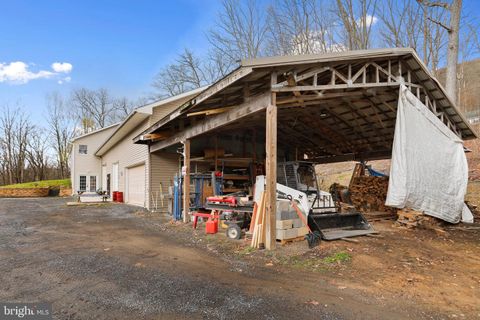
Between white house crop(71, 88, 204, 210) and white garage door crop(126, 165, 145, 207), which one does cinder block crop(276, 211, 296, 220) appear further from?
white garage door crop(126, 165, 145, 207)

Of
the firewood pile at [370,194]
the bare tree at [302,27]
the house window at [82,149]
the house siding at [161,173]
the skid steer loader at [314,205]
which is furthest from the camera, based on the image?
the house window at [82,149]

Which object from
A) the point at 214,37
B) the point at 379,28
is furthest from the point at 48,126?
the point at 379,28

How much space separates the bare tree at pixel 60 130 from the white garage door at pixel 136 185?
2362cm

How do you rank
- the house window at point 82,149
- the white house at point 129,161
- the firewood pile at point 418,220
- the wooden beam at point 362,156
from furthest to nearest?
1. the house window at point 82,149
2. the white house at point 129,161
3. the wooden beam at point 362,156
4. the firewood pile at point 418,220

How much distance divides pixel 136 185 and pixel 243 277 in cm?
1239

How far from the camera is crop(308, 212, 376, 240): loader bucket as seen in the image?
617 cm

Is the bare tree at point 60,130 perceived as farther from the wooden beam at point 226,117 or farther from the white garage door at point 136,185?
the wooden beam at point 226,117

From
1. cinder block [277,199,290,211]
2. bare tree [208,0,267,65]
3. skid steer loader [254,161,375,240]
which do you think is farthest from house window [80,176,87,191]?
cinder block [277,199,290,211]

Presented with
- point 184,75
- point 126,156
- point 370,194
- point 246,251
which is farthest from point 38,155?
point 246,251

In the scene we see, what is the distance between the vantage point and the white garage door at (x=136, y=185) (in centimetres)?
1415

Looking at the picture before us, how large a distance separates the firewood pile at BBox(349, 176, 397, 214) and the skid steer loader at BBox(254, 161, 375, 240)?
378 centimetres

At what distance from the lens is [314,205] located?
7.27 m

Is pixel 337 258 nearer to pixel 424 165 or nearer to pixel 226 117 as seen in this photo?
pixel 424 165

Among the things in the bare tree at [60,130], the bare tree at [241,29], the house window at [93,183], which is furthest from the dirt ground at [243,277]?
the bare tree at [60,130]
